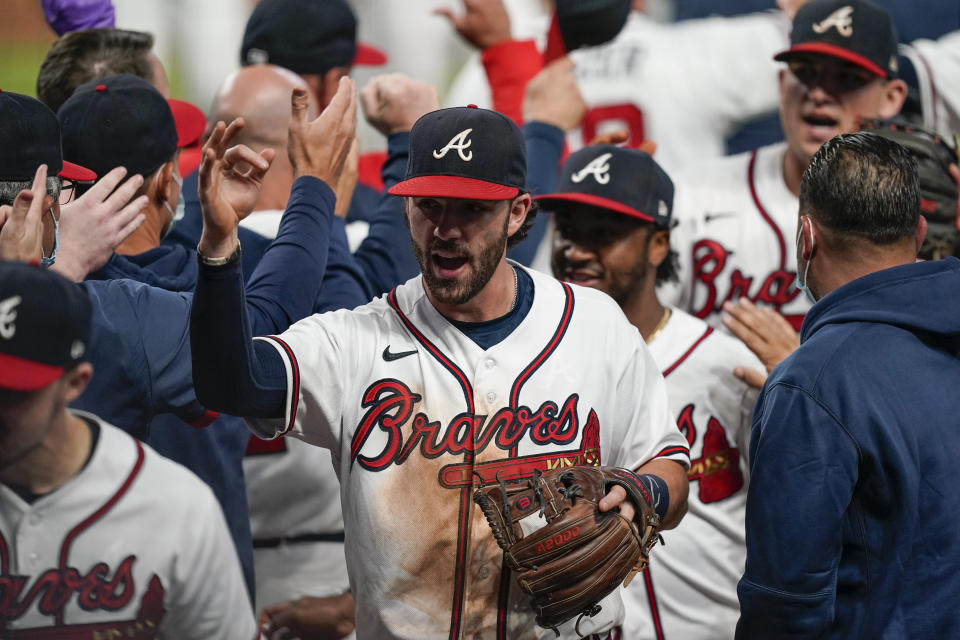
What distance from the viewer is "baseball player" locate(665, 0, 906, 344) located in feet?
13.1

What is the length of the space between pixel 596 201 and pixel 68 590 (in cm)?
196

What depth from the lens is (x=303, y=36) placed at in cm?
408

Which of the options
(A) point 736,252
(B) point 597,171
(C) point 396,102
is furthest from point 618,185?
(A) point 736,252

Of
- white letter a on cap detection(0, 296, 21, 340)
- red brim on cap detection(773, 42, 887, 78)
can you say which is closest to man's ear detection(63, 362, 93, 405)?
white letter a on cap detection(0, 296, 21, 340)

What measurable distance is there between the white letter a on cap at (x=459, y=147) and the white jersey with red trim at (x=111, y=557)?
2.78ft

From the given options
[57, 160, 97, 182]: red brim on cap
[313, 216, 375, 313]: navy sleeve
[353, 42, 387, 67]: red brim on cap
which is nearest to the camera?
[57, 160, 97, 182]: red brim on cap

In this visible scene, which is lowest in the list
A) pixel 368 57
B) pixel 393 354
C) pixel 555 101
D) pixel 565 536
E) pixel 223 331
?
pixel 368 57

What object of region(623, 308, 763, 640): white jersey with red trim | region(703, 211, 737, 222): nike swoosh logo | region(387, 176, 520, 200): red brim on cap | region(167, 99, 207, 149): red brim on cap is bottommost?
region(623, 308, 763, 640): white jersey with red trim

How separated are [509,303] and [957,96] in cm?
330

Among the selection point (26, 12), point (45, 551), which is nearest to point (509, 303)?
point (45, 551)

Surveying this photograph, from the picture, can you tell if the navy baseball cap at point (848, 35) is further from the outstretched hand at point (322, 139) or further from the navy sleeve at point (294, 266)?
the navy sleeve at point (294, 266)

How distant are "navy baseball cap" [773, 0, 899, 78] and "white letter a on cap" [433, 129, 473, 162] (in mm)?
2034

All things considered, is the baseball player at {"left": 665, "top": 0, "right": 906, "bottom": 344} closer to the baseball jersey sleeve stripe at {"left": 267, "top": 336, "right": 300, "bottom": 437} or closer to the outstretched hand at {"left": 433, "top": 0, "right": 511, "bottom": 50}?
the outstretched hand at {"left": 433, "top": 0, "right": 511, "bottom": 50}

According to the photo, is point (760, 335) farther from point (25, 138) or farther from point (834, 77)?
point (25, 138)
